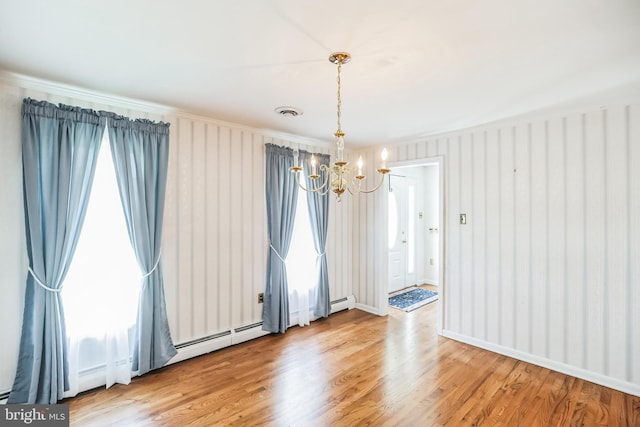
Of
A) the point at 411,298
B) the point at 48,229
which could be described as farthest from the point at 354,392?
the point at 411,298

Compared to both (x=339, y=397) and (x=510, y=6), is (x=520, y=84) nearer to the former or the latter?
(x=510, y=6)

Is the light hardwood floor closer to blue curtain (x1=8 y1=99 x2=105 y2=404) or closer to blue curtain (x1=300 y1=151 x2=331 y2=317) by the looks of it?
blue curtain (x1=8 y1=99 x2=105 y2=404)

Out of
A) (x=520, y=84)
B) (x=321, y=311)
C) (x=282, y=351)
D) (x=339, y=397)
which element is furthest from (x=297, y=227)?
(x=520, y=84)

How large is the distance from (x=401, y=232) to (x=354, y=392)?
388 cm

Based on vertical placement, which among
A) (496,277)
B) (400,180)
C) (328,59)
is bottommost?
(496,277)

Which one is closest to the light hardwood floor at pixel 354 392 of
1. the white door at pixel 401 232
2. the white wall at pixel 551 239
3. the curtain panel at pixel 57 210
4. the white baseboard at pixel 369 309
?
the white wall at pixel 551 239

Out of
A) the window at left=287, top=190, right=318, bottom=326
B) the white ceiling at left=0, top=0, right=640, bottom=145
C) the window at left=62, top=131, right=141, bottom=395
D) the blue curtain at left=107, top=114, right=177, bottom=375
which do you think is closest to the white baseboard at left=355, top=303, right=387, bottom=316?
the window at left=287, top=190, right=318, bottom=326

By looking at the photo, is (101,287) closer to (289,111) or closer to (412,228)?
(289,111)

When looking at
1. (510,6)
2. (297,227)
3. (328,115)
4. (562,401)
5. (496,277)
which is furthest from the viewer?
(297,227)

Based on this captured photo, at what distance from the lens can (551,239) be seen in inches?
120

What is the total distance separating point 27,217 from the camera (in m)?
2.34

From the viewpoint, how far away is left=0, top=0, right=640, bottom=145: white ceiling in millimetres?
1536

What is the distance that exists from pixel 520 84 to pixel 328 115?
66.5 inches

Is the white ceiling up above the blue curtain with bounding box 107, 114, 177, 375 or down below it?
above
